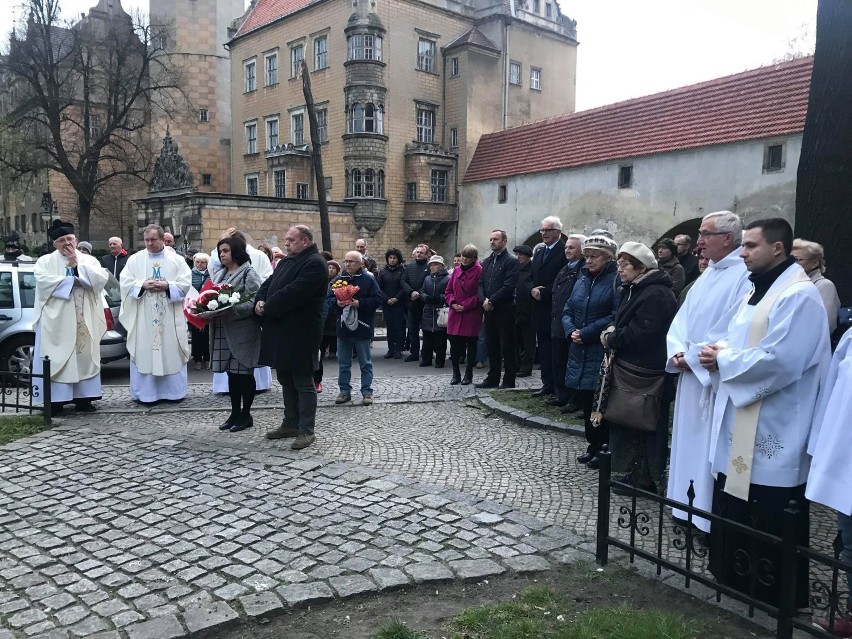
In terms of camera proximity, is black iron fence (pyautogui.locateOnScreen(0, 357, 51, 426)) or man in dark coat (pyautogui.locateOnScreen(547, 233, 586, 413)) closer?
black iron fence (pyautogui.locateOnScreen(0, 357, 51, 426))

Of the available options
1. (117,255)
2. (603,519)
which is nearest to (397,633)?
(603,519)

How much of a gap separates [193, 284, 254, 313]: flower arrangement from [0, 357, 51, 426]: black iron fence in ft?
6.12

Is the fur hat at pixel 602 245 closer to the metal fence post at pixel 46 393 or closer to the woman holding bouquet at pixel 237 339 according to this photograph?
the woman holding bouquet at pixel 237 339

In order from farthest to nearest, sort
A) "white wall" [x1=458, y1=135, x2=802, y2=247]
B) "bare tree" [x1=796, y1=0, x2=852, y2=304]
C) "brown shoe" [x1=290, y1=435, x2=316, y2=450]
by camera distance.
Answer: "white wall" [x1=458, y1=135, x2=802, y2=247]
"brown shoe" [x1=290, y1=435, x2=316, y2=450]
"bare tree" [x1=796, y1=0, x2=852, y2=304]

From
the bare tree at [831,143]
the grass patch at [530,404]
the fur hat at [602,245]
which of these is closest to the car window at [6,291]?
the grass patch at [530,404]

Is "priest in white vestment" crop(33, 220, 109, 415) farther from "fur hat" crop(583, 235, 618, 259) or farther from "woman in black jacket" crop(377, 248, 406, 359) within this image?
"woman in black jacket" crop(377, 248, 406, 359)

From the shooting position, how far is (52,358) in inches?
325

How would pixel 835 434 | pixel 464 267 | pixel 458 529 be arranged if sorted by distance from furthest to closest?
pixel 464 267 → pixel 458 529 → pixel 835 434

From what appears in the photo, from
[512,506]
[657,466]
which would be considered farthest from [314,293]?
[657,466]

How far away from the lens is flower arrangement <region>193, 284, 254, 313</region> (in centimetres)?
732

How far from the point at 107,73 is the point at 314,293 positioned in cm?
3094

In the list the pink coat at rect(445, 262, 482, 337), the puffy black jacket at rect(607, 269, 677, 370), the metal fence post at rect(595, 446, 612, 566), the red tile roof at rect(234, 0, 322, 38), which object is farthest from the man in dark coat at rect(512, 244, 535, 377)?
the red tile roof at rect(234, 0, 322, 38)

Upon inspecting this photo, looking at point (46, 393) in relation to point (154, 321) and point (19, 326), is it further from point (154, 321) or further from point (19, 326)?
point (19, 326)

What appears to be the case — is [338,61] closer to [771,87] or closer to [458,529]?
[771,87]
